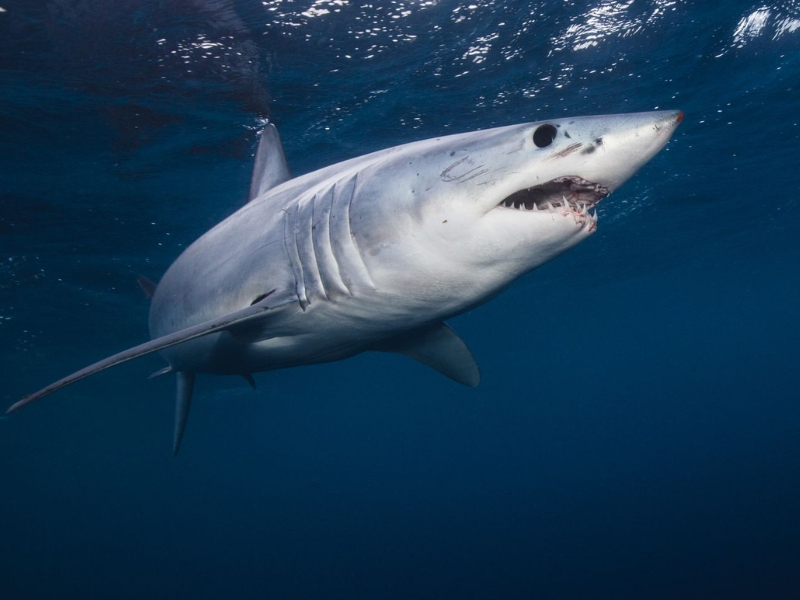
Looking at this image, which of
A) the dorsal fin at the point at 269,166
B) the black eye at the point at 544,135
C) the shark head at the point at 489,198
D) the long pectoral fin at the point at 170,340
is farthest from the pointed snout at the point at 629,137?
the dorsal fin at the point at 269,166

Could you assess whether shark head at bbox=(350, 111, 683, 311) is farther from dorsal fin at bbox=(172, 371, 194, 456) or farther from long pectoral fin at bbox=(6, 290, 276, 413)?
Result: dorsal fin at bbox=(172, 371, 194, 456)

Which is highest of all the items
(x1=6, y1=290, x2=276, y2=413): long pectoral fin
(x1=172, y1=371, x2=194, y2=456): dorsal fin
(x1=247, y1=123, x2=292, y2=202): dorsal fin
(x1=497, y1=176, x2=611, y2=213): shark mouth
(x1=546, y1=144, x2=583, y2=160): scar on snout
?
(x1=247, y1=123, x2=292, y2=202): dorsal fin

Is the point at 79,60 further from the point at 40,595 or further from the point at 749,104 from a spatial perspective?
the point at 40,595

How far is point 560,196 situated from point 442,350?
248cm

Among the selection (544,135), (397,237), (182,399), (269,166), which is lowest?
(182,399)

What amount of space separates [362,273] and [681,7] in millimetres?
8634

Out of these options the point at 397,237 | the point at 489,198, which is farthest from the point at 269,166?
the point at 489,198

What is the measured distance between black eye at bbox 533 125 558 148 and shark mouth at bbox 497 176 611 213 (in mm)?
157

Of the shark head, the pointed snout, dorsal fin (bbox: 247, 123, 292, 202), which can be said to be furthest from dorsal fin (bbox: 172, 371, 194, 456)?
the pointed snout

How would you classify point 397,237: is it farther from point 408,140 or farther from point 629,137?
point 408,140

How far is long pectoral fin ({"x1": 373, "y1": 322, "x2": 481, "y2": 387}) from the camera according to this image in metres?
4.36

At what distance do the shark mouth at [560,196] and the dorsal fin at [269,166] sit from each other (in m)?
2.85

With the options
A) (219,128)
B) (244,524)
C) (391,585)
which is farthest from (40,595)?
(219,128)

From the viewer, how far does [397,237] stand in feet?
8.08
